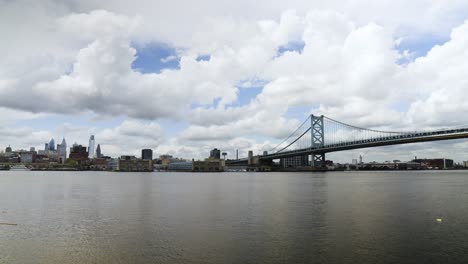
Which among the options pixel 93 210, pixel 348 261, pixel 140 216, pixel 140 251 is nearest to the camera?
pixel 348 261

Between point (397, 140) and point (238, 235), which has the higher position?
point (397, 140)

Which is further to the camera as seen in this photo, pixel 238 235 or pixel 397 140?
pixel 397 140

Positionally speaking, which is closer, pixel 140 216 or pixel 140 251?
pixel 140 251

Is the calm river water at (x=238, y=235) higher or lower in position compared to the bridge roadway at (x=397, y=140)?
lower

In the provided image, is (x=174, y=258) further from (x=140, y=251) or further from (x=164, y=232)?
(x=164, y=232)

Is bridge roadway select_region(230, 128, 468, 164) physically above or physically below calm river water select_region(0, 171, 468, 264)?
above

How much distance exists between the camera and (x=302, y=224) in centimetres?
2014

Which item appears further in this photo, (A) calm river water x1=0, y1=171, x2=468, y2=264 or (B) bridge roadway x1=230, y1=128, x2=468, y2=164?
(B) bridge roadway x1=230, y1=128, x2=468, y2=164

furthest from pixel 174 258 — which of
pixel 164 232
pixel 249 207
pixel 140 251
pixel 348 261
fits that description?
pixel 249 207

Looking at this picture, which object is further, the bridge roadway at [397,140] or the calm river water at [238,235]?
the bridge roadway at [397,140]

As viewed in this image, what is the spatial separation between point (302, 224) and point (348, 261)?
7.02 metres

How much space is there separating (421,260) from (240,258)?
6.67 m

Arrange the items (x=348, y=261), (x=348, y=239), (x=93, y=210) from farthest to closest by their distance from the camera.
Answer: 1. (x=93, y=210)
2. (x=348, y=239)
3. (x=348, y=261)

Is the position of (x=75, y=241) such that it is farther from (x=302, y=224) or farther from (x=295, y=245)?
(x=302, y=224)
